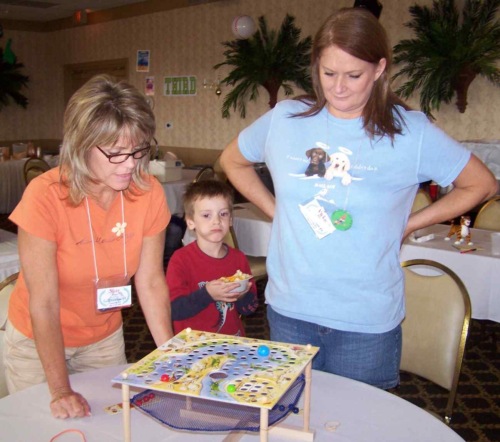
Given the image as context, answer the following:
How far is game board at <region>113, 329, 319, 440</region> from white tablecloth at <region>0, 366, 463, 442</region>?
17cm

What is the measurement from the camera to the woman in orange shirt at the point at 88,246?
55.7 inches

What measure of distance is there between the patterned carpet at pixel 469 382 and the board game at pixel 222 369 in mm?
2062

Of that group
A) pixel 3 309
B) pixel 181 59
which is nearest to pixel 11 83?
pixel 181 59

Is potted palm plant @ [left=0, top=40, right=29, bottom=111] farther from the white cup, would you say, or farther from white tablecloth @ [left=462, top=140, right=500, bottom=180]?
the white cup

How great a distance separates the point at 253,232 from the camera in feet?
14.4

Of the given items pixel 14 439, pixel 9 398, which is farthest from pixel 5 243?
pixel 14 439

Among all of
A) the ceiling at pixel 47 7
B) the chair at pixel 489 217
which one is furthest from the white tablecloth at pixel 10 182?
the chair at pixel 489 217

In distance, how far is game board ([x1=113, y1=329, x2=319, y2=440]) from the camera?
104 centimetres

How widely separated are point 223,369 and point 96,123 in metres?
0.63

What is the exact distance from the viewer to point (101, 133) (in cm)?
139

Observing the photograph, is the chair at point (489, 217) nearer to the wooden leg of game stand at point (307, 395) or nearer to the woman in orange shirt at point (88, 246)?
the woman in orange shirt at point (88, 246)

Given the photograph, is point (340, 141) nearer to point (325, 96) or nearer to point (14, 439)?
point (325, 96)

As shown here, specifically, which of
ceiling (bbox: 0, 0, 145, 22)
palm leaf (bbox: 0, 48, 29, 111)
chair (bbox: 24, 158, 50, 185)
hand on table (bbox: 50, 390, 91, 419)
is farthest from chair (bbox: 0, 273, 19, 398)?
palm leaf (bbox: 0, 48, 29, 111)

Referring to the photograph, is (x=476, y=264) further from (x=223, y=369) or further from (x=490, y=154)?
(x=490, y=154)
